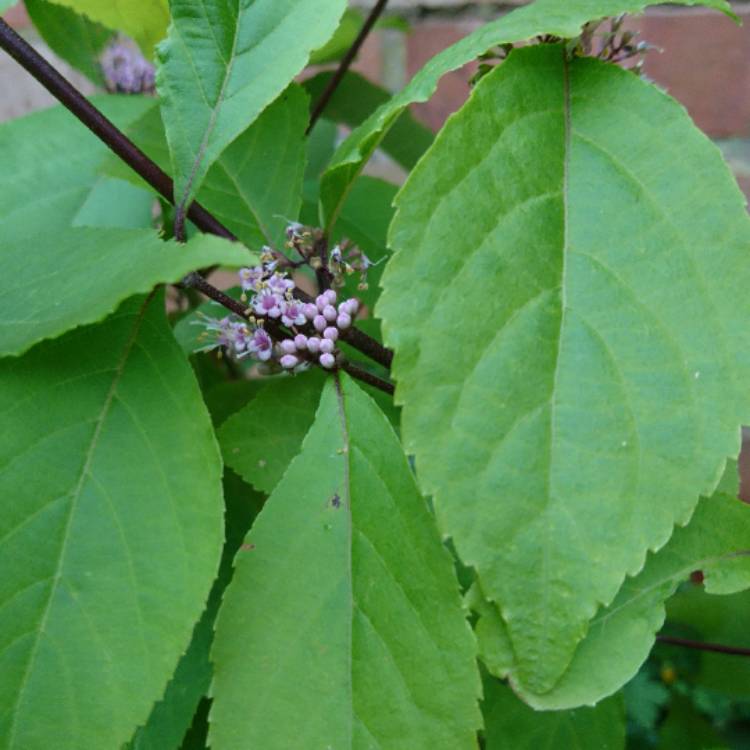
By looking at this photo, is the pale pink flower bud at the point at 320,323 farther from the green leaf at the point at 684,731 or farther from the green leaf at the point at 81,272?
the green leaf at the point at 684,731

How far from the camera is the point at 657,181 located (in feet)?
0.93

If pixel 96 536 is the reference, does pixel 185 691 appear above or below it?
below

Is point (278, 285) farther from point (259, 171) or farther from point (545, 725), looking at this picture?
point (545, 725)

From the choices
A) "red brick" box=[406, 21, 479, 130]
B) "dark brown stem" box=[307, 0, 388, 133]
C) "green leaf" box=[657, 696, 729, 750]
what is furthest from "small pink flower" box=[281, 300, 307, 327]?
"red brick" box=[406, 21, 479, 130]

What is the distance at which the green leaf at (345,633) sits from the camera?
29cm

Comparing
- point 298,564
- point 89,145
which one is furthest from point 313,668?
point 89,145

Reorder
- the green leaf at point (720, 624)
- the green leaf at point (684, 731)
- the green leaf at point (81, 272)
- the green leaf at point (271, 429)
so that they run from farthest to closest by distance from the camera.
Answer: the green leaf at point (684, 731) → the green leaf at point (720, 624) → the green leaf at point (271, 429) → the green leaf at point (81, 272)

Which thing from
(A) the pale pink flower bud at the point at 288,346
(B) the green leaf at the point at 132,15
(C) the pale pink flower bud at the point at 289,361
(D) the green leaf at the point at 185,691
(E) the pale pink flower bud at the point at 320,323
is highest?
(B) the green leaf at the point at 132,15

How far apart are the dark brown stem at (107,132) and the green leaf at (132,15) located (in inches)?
3.8

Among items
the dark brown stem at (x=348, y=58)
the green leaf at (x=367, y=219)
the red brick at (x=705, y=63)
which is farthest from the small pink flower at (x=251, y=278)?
the red brick at (x=705, y=63)

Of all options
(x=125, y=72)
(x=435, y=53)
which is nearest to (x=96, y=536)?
(x=125, y=72)

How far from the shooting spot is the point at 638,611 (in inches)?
11.8

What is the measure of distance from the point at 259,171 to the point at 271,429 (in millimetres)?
114

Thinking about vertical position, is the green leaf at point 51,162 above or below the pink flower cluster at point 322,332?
above
